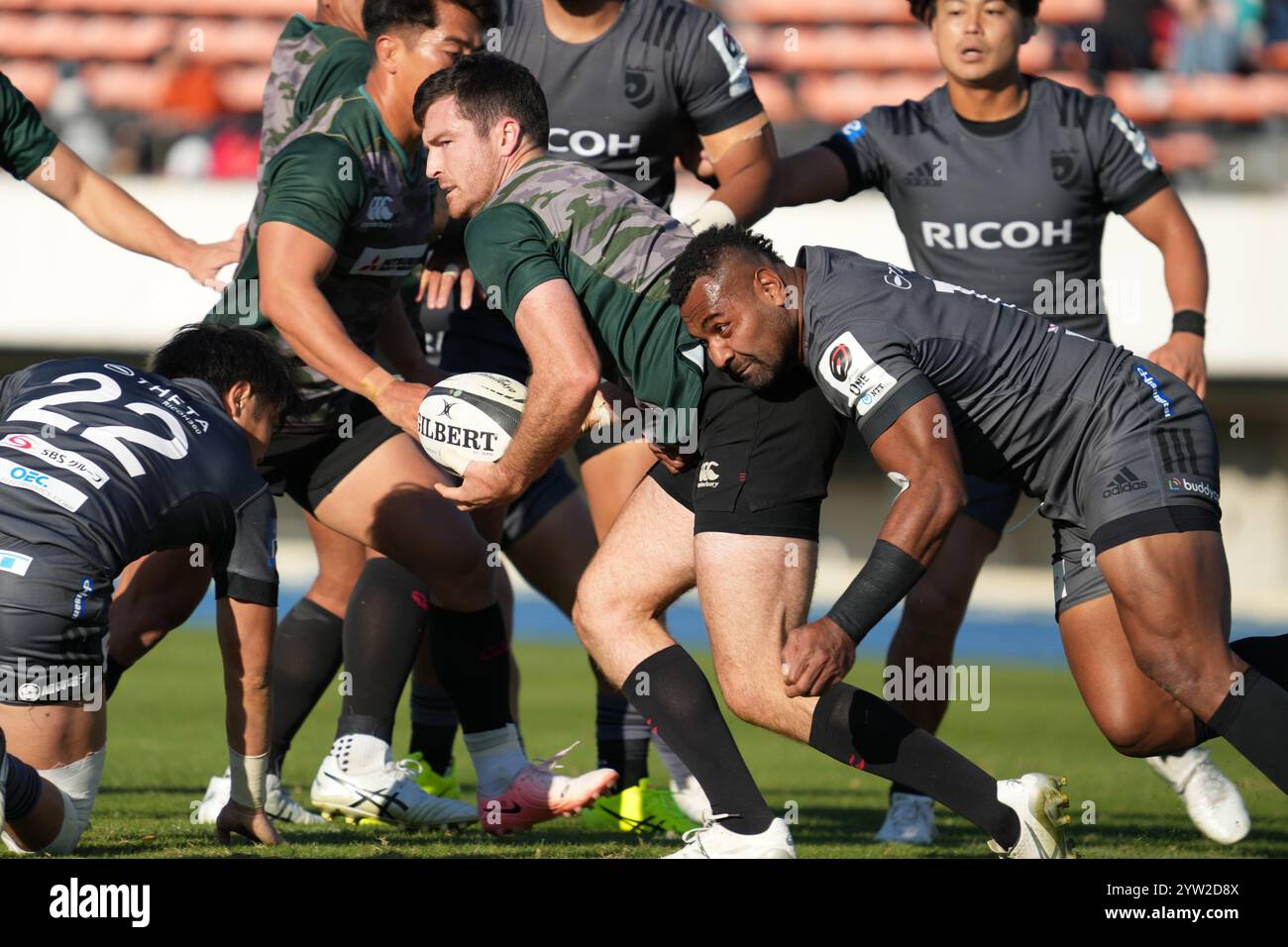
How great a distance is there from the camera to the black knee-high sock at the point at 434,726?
6023 mm

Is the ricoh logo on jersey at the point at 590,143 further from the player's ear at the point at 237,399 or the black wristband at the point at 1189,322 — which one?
the black wristband at the point at 1189,322

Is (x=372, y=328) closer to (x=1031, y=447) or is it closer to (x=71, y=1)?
(x=1031, y=447)

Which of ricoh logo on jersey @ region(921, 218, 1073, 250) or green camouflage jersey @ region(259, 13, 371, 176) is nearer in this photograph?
green camouflage jersey @ region(259, 13, 371, 176)

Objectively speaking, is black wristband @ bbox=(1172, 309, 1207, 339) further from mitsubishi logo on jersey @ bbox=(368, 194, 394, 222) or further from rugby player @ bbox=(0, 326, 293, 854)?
rugby player @ bbox=(0, 326, 293, 854)

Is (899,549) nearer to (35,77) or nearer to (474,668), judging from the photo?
(474,668)

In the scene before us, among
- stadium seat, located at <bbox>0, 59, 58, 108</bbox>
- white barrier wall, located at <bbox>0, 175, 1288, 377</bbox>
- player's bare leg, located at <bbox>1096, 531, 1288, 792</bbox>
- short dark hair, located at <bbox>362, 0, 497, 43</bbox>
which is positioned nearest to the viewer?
player's bare leg, located at <bbox>1096, 531, 1288, 792</bbox>

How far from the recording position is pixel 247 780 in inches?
172

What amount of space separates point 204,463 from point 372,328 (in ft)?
4.63

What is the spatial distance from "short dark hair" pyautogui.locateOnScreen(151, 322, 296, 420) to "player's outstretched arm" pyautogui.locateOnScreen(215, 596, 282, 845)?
0.67 metres

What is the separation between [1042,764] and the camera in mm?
8430

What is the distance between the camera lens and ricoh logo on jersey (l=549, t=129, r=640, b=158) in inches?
230

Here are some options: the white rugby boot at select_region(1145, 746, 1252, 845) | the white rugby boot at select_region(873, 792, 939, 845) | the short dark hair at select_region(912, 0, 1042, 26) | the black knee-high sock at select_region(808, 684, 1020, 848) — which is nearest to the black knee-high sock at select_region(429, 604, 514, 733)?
the white rugby boot at select_region(873, 792, 939, 845)

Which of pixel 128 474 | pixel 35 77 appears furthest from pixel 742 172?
pixel 35 77

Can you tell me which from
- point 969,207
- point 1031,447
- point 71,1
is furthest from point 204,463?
point 71,1
